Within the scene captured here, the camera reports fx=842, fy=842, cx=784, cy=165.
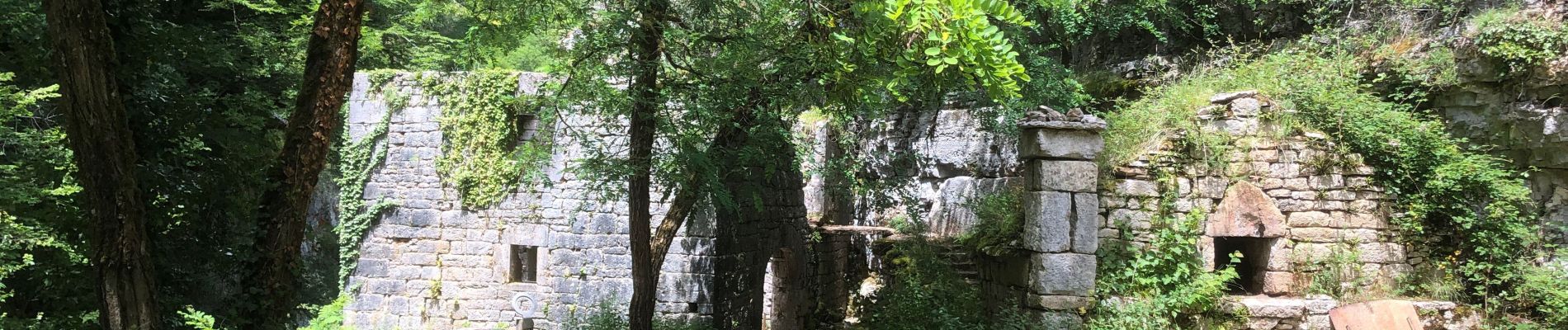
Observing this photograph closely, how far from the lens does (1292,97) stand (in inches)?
280

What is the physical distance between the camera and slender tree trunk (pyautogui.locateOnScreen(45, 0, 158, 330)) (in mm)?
3436

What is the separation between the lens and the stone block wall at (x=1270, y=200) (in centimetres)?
675

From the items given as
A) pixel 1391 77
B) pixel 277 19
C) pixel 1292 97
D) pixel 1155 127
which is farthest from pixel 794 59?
pixel 1391 77

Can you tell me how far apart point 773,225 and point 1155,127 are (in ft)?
13.6

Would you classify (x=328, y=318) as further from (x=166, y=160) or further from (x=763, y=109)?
(x=763, y=109)

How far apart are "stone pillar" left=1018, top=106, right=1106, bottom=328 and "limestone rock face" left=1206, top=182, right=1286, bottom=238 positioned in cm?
115

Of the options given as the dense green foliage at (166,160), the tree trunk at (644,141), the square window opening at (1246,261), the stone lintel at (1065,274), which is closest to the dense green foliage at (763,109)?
the dense green foliage at (166,160)

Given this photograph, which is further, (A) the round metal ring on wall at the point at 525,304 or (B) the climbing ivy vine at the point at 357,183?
(B) the climbing ivy vine at the point at 357,183

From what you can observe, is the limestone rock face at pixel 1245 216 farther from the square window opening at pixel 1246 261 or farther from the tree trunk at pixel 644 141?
the tree trunk at pixel 644 141

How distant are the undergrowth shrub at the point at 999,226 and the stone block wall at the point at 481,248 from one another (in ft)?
8.36

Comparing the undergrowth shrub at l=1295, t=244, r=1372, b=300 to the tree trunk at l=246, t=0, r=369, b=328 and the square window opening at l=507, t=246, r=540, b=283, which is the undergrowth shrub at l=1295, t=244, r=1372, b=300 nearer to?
the tree trunk at l=246, t=0, r=369, b=328

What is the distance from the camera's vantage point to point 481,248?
9195 mm

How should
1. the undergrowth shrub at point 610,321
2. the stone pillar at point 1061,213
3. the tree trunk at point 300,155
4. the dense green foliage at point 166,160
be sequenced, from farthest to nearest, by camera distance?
the undergrowth shrub at point 610,321, the stone pillar at point 1061,213, the dense green foliage at point 166,160, the tree trunk at point 300,155

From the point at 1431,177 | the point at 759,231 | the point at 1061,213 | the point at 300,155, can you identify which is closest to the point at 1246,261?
the point at 1431,177
